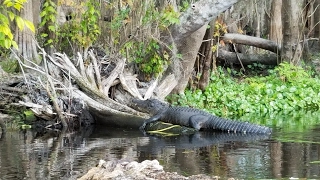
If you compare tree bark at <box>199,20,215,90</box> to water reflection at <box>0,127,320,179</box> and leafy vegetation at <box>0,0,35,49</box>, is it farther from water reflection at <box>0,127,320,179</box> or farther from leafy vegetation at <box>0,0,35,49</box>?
leafy vegetation at <box>0,0,35,49</box>

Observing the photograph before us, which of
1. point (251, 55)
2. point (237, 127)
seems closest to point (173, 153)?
point (237, 127)

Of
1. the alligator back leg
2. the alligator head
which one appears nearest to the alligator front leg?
the alligator head

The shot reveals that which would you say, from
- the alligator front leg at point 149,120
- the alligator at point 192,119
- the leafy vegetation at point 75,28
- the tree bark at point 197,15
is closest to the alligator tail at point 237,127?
the alligator at point 192,119

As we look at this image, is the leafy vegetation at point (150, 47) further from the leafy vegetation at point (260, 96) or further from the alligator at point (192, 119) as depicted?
the alligator at point (192, 119)

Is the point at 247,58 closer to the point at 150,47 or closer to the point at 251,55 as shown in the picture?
the point at 251,55

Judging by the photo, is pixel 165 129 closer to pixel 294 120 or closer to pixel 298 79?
pixel 294 120

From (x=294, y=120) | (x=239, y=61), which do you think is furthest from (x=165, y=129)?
(x=239, y=61)

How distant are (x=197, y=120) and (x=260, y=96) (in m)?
5.46

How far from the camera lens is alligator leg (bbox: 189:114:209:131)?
536 inches

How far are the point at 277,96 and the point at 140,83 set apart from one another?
4.62 metres

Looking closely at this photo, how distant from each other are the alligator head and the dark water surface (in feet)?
3.30

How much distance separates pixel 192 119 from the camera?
13.7 m

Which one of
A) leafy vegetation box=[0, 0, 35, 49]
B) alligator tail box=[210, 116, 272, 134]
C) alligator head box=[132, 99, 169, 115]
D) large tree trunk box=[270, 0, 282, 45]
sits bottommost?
alligator tail box=[210, 116, 272, 134]

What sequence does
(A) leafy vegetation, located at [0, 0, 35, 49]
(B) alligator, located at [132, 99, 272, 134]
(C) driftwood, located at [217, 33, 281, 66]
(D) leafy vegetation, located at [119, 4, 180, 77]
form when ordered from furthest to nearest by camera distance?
(C) driftwood, located at [217, 33, 281, 66] → (D) leafy vegetation, located at [119, 4, 180, 77] → (B) alligator, located at [132, 99, 272, 134] → (A) leafy vegetation, located at [0, 0, 35, 49]
